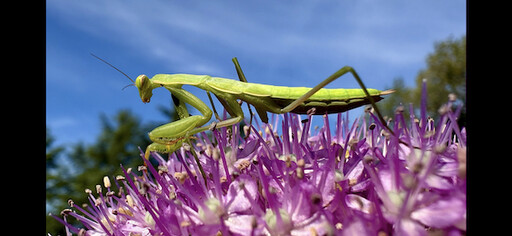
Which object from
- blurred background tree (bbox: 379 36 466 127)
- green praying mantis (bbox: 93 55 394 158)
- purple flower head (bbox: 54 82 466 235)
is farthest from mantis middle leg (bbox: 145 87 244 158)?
blurred background tree (bbox: 379 36 466 127)

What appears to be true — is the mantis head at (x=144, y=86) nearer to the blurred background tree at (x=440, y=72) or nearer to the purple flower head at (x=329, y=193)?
the purple flower head at (x=329, y=193)

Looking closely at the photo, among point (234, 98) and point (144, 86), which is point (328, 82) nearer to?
point (234, 98)

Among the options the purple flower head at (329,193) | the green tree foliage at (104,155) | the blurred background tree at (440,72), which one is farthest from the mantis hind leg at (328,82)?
the blurred background tree at (440,72)

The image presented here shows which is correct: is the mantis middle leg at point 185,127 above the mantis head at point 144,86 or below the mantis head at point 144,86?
below

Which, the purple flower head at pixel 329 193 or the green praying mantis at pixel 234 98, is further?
the green praying mantis at pixel 234 98

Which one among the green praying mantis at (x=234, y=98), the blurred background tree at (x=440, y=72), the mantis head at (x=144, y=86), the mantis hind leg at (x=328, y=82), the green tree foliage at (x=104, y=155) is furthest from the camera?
the blurred background tree at (x=440, y=72)

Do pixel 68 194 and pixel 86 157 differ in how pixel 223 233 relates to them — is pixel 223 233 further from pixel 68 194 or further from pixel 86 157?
pixel 86 157

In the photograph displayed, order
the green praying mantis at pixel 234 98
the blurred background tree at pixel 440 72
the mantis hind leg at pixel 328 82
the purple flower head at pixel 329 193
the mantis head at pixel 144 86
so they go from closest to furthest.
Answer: the purple flower head at pixel 329 193, the mantis hind leg at pixel 328 82, the green praying mantis at pixel 234 98, the mantis head at pixel 144 86, the blurred background tree at pixel 440 72
